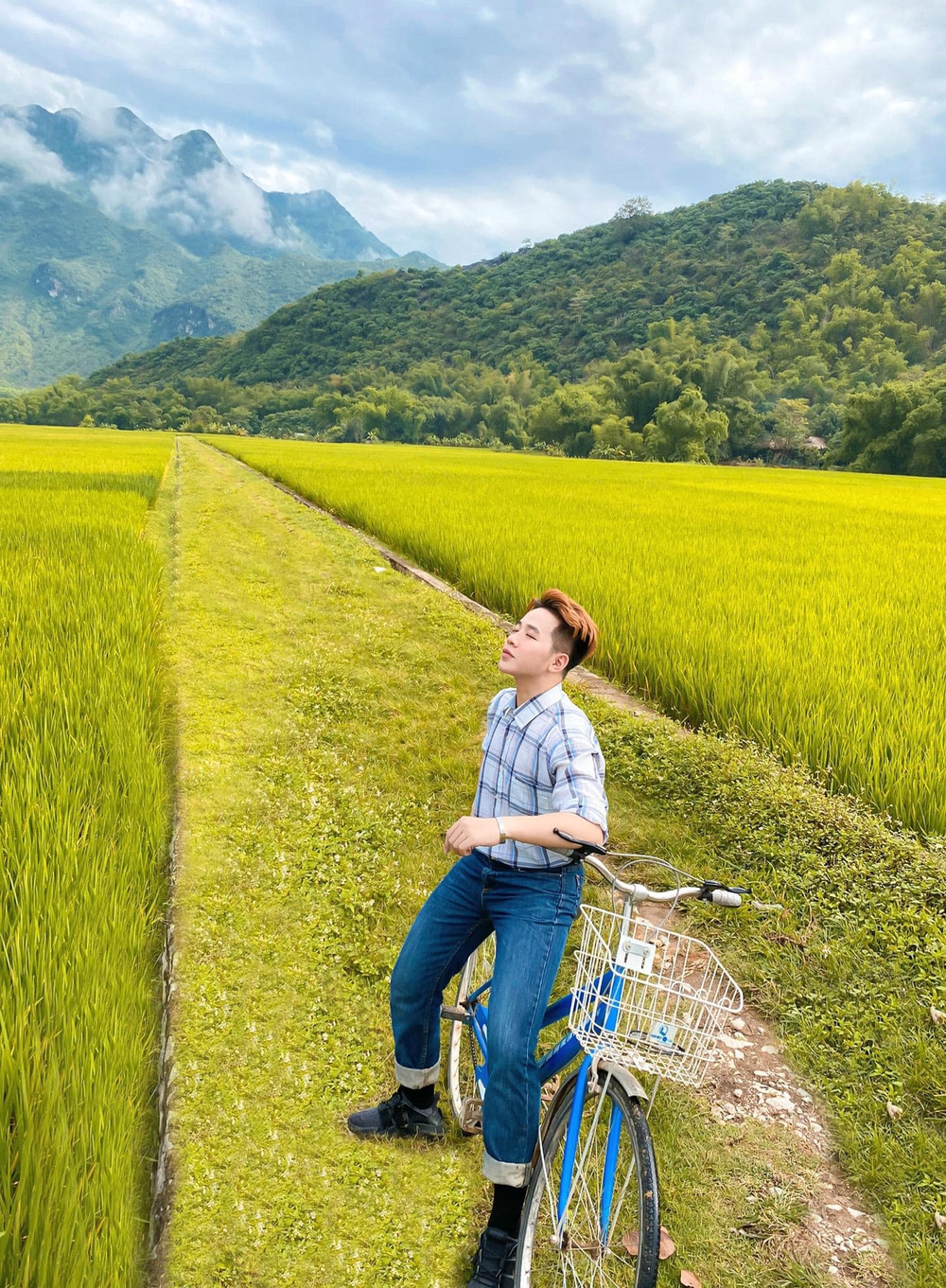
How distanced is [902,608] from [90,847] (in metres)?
6.48

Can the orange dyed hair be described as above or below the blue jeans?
above

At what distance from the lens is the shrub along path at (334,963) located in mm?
1911

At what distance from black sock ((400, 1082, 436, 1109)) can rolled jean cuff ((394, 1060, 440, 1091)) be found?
0.06ft

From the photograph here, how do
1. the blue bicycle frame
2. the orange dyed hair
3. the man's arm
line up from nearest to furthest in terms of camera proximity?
the blue bicycle frame < the man's arm < the orange dyed hair

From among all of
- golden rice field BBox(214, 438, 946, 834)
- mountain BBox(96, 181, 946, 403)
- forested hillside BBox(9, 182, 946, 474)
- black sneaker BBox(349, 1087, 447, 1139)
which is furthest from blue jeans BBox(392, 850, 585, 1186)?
mountain BBox(96, 181, 946, 403)

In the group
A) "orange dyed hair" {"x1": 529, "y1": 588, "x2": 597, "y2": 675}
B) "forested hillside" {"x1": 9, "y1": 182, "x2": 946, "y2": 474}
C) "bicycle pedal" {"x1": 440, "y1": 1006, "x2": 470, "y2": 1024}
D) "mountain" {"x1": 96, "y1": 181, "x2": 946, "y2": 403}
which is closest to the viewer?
"orange dyed hair" {"x1": 529, "y1": 588, "x2": 597, "y2": 675}

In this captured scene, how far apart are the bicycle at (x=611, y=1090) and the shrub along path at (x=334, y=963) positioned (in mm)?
282

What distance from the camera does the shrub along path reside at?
6.27ft

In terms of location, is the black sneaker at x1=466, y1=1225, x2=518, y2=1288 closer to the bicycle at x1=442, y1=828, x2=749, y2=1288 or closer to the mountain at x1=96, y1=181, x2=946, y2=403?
the bicycle at x1=442, y1=828, x2=749, y2=1288

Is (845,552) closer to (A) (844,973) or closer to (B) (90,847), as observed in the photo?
(A) (844,973)

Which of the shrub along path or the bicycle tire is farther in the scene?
the bicycle tire

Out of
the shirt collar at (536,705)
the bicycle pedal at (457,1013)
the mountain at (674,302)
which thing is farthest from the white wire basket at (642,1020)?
the mountain at (674,302)

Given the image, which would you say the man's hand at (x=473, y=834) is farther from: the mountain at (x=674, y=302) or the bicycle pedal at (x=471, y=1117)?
the mountain at (x=674, y=302)

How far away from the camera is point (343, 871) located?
11.5 feet
